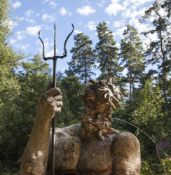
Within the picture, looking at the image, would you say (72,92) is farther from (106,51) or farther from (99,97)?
(99,97)

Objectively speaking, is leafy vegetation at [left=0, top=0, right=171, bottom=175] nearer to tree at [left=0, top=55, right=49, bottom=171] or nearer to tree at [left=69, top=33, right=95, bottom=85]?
tree at [left=0, top=55, right=49, bottom=171]

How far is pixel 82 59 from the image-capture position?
5522 centimetres

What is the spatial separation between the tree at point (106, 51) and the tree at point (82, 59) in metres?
1.42

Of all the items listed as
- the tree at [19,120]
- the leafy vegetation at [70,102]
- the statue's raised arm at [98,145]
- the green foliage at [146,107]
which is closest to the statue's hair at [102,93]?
the statue's raised arm at [98,145]

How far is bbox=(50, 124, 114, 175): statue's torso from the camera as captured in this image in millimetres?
4664

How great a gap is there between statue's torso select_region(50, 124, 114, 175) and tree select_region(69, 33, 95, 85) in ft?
163

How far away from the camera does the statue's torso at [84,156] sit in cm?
466

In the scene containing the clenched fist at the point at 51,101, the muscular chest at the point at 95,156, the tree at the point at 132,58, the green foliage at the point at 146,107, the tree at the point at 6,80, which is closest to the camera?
the clenched fist at the point at 51,101

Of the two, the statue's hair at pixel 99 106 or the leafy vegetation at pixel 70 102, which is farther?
the leafy vegetation at pixel 70 102

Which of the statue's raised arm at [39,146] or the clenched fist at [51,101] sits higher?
the clenched fist at [51,101]

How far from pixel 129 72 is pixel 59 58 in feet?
161

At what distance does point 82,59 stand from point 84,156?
5063 centimetres

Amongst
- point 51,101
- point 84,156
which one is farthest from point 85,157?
point 51,101

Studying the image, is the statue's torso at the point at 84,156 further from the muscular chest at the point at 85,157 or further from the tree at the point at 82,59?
the tree at the point at 82,59
